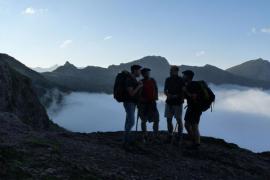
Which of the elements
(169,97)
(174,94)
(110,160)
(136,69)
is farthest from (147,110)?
(110,160)

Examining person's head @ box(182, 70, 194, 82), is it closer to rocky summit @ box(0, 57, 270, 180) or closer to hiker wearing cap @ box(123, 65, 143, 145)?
hiker wearing cap @ box(123, 65, 143, 145)

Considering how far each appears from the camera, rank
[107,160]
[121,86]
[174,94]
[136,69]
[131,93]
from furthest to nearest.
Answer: [174,94], [136,69], [121,86], [131,93], [107,160]

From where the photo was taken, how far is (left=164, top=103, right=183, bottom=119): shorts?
16344mm

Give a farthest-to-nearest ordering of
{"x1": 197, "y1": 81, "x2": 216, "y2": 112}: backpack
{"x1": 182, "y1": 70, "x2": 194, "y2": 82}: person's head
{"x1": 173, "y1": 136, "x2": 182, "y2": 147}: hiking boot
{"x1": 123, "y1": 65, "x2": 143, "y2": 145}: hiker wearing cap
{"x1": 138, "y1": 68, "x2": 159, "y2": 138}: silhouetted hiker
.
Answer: {"x1": 173, "y1": 136, "x2": 182, "y2": 147}: hiking boot
{"x1": 138, "y1": 68, "x2": 159, "y2": 138}: silhouetted hiker
{"x1": 182, "y1": 70, "x2": 194, "y2": 82}: person's head
{"x1": 197, "y1": 81, "x2": 216, "y2": 112}: backpack
{"x1": 123, "y1": 65, "x2": 143, "y2": 145}: hiker wearing cap

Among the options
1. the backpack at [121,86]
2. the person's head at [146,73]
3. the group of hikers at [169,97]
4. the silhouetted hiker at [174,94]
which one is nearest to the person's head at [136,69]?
the group of hikers at [169,97]

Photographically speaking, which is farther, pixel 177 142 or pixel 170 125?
pixel 177 142

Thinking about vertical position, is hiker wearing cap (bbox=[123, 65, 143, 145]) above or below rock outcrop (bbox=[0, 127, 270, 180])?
above

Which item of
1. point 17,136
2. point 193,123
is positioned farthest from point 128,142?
point 17,136

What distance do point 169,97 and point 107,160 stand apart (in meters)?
4.48

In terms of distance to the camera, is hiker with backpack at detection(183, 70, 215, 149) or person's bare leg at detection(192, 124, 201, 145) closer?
hiker with backpack at detection(183, 70, 215, 149)

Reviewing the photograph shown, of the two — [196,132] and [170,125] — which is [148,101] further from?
[196,132]

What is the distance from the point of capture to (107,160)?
12820 millimetres

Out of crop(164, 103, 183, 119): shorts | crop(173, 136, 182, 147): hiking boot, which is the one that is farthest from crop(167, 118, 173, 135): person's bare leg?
crop(173, 136, 182, 147): hiking boot

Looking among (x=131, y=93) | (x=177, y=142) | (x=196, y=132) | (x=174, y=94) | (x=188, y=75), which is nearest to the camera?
(x=131, y=93)
